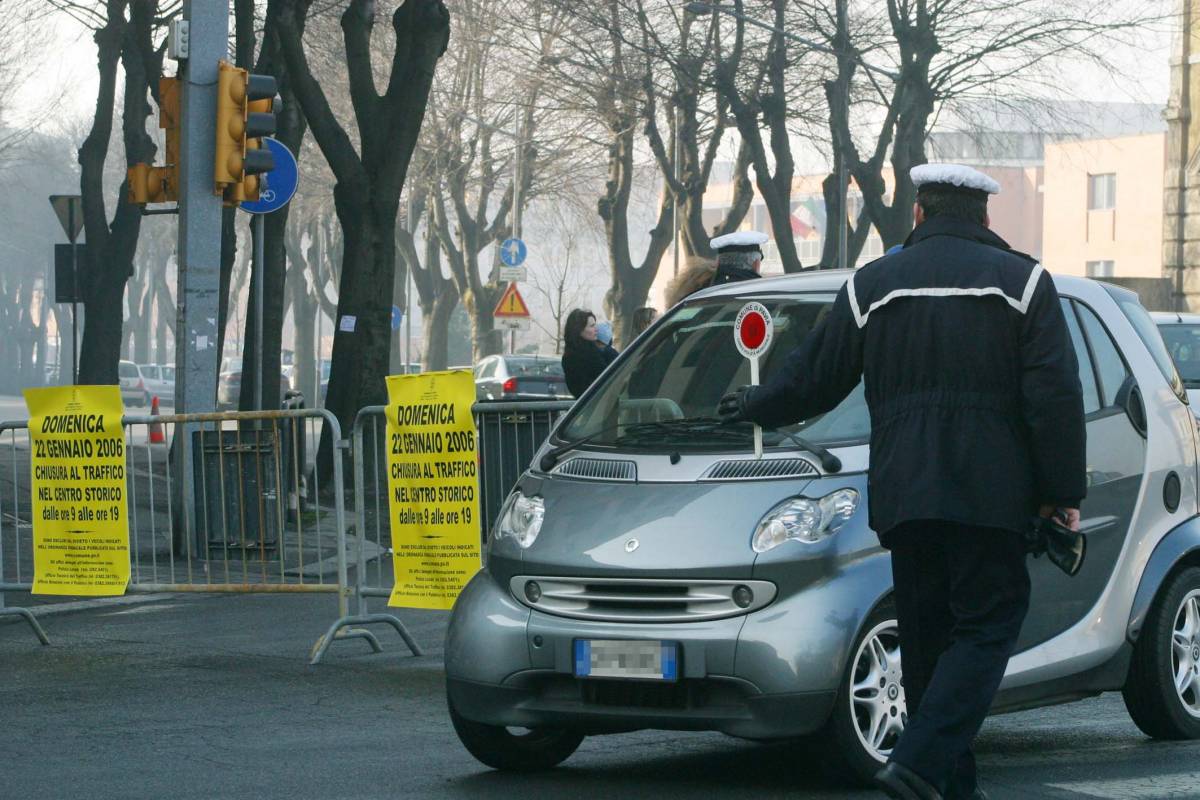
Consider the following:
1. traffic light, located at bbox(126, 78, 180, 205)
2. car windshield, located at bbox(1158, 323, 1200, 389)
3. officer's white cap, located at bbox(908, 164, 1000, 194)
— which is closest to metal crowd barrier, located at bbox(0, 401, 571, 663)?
traffic light, located at bbox(126, 78, 180, 205)

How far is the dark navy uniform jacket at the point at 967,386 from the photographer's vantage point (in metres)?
5.00

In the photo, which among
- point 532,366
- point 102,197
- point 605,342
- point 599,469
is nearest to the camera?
point 599,469

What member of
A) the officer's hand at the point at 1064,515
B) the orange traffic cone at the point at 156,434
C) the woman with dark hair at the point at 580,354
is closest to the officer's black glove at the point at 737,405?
the officer's hand at the point at 1064,515

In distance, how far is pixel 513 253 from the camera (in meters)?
37.3

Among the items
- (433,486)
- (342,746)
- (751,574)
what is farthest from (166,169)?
(751,574)

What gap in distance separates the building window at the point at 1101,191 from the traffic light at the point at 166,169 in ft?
184

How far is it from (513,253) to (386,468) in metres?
28.3

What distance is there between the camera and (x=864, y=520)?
6.04 m

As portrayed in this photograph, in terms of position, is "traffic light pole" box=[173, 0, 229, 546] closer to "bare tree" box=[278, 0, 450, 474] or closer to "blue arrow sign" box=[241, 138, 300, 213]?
"blue arrow sign" box=[241, 138, 300, 213]

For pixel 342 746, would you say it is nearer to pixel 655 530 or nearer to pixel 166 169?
pixel 655 530

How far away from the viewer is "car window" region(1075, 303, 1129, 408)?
22.7ft

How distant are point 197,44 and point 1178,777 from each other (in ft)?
Answer: 31.5

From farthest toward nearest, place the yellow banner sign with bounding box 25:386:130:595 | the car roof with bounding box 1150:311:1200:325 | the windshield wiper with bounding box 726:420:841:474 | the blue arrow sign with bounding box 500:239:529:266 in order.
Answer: the blue arrow sign with bounding box 500:239:529:266 < the car roof with bounding box 1150:311:1200:325 < the yellow banner sign with bounding box 25:386:130:595 < the windshield wiper with bounding box 726:420:841:474

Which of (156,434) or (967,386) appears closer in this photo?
(967,386)
